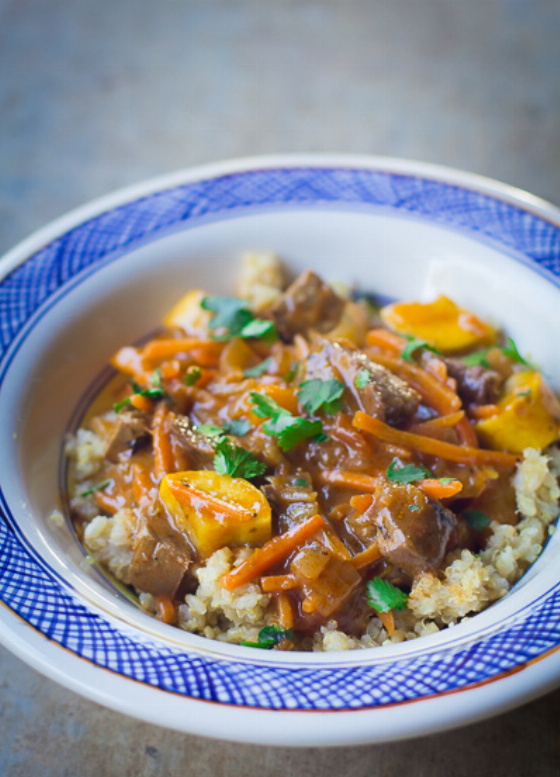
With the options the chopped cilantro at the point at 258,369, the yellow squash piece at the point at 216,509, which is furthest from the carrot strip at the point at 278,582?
the chopped cilantro at the point at 258,369

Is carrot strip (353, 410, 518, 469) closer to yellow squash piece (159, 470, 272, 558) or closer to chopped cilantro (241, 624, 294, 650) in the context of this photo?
yellow squash piece (159, 470, 272, 558)

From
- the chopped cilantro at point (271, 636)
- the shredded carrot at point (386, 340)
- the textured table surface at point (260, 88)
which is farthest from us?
the textured table surface at point (260, 88)

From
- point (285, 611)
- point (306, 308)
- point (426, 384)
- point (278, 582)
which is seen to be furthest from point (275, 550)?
point (306, 308)

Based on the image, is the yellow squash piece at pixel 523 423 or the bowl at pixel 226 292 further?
the yellow squash piece at pixel 523 423

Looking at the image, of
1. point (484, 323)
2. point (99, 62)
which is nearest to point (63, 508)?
point (484, 323)

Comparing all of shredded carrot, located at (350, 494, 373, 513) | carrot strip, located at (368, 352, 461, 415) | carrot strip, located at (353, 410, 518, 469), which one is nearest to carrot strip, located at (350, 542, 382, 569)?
shredded carrot, located at (350, 494, 373, 513)

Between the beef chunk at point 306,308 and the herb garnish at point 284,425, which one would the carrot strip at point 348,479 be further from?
the beef chunk at point 306,308

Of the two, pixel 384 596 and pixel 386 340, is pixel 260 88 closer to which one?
pixel 386 340
